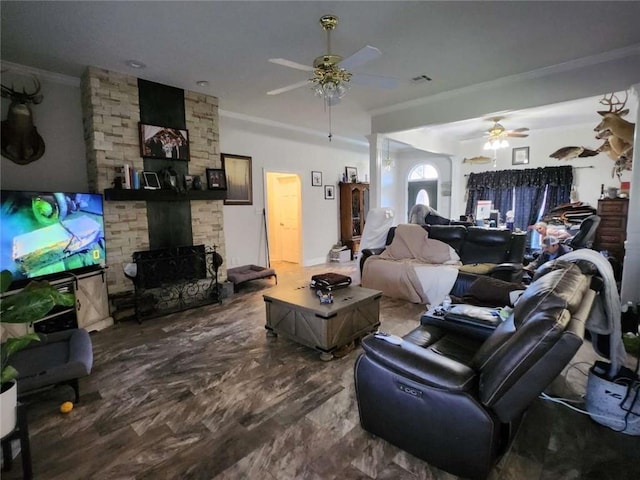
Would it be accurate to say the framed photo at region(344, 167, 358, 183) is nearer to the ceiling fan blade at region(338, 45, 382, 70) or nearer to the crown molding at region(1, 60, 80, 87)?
the ceiling fan blade at region(338, 45, 382, 70)

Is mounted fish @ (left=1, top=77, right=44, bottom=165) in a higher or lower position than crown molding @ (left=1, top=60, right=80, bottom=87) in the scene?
lower

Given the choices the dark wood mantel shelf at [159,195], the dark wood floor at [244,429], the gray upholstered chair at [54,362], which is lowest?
the dark wood floor at [244,429]

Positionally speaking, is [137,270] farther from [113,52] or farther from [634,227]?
[634,227]

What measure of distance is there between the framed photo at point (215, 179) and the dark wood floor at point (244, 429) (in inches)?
95.0

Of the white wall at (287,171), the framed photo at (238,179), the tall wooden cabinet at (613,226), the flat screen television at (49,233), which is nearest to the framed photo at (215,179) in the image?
the framed photo at (238,179)

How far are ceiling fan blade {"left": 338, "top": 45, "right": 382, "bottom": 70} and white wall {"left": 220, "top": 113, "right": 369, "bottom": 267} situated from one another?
11.0ft

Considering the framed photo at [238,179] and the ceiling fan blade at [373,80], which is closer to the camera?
the ceiling fan blade at [373,80]

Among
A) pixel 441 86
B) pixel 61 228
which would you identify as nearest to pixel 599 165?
pixel 441 86

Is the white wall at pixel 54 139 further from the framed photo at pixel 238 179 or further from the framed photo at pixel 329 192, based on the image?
the framed photo at pixel 329 192

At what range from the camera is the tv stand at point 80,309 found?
3.00 metres

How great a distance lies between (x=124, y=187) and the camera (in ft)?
12.3

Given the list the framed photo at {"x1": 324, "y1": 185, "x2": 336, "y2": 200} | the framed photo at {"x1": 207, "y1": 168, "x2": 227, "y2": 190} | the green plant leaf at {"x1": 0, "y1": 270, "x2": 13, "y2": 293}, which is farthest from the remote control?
the framed photo at {"x1": 324, "y1": 185, "x2": 336, "y2": 200}

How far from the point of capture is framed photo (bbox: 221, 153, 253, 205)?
546 cm

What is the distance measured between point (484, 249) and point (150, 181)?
14.5ft
